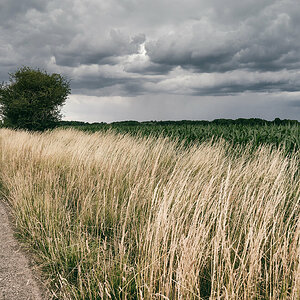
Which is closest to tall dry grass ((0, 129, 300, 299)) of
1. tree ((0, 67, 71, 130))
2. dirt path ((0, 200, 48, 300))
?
dirt path ((0, 200, 48, 300))

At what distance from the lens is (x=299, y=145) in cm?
755

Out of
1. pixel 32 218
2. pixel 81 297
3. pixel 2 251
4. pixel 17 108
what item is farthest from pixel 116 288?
pixel 17 108

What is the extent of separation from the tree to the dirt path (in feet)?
70.1

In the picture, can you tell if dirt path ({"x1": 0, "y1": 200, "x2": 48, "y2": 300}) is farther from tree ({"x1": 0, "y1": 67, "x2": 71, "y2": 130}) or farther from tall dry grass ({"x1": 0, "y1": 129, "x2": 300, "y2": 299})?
tree ({"x1": 0, "y1": 67, "x2": 71, "y2": 130})

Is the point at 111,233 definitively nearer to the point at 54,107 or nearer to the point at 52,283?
the point at 52,283

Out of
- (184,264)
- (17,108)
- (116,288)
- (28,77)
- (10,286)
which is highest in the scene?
(28,77)

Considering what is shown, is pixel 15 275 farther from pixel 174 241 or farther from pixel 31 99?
pixel 31 99

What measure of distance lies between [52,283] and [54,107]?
Answer: 23777 millimetres

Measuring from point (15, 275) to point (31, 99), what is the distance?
2307cm

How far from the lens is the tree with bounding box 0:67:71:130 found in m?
23.4

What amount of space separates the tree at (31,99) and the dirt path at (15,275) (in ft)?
70.1

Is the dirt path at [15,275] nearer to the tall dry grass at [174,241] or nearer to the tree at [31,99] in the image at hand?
the tall dry grass at [174,241]

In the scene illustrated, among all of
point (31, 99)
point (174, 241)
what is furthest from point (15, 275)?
point (31, 99)

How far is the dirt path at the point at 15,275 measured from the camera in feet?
9.25
